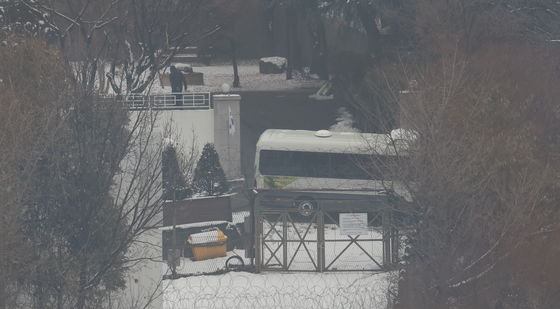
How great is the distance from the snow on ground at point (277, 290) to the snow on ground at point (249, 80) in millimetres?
23471

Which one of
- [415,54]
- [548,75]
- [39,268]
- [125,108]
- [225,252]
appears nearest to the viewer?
[39,268]

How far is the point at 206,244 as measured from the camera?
19562 mm

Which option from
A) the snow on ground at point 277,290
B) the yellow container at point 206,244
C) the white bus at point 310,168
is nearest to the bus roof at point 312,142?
the white bus at point 310,168

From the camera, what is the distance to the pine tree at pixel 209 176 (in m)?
23.9

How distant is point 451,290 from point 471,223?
1.04 metres

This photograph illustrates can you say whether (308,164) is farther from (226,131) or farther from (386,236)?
(386,236)

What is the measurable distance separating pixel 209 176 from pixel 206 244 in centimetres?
464

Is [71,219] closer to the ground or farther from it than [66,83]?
closer to the ground

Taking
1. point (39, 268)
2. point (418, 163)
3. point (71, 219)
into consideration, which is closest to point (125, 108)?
point (71, 219)

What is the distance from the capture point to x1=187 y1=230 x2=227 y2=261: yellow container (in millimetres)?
19562

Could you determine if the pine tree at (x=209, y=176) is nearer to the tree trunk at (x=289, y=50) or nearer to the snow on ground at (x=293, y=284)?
the snow on ground at (x=293, y=284)

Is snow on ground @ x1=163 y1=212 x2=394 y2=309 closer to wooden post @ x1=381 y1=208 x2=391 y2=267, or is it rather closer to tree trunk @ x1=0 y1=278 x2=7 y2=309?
wooden post @ x1=381 y1=208 x2=391 y2=267

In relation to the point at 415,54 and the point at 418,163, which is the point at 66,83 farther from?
the point at 415,54

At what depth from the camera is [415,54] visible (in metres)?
29.7
